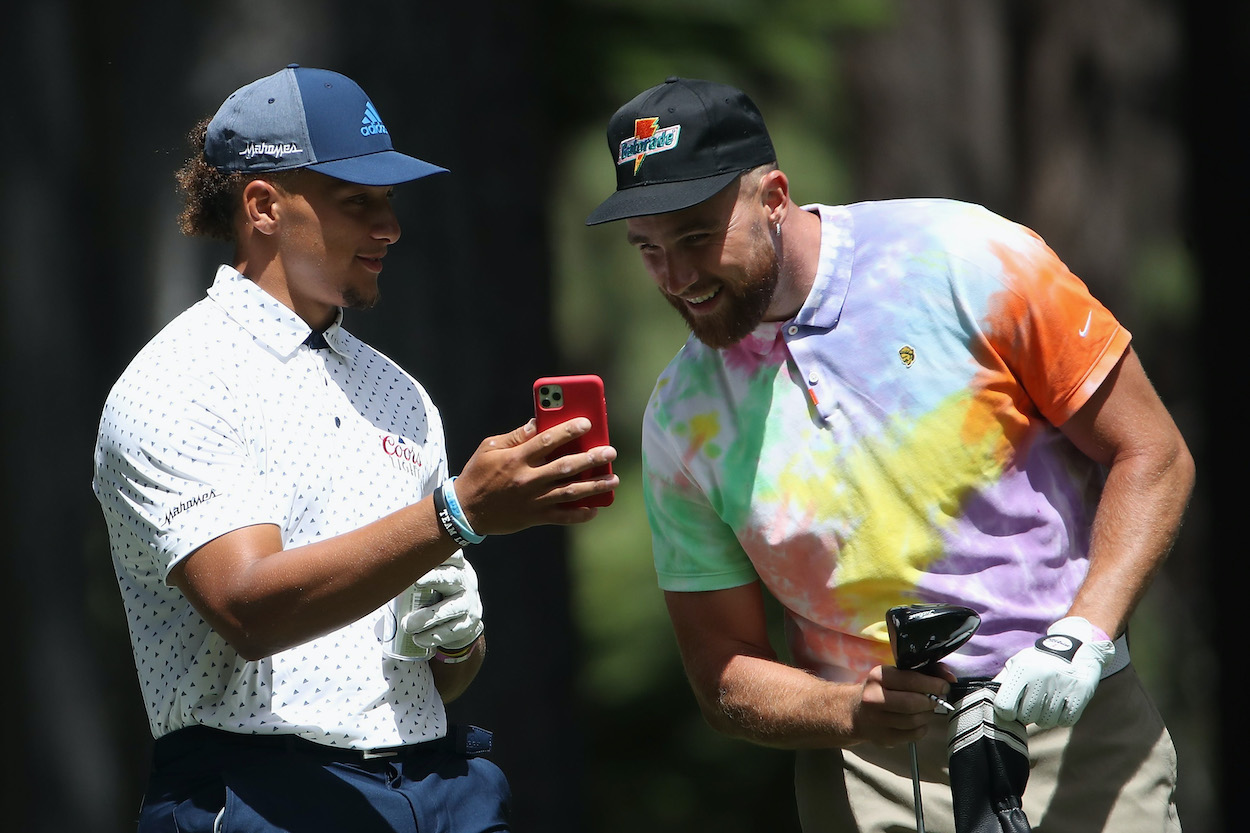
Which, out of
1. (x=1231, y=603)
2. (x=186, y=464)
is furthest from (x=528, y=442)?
(x=1231, y=603)

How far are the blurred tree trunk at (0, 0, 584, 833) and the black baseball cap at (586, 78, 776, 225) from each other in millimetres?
1820

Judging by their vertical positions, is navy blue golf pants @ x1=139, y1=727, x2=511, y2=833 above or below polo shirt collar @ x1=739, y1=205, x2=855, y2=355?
below

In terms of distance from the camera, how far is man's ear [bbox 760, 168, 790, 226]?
3061mm

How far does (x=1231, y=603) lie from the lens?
21.5 ft

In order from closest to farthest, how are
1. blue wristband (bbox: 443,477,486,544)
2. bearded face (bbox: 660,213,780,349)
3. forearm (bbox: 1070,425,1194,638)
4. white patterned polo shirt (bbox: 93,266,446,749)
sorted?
blue wristband (bbox: 443,477,486,544) → white patterned polo shirt (bbox: 93,266,446,749) → forearm (bbox: 1070,425,1194,638) → bearded face (bbox: 660,213,780,349)

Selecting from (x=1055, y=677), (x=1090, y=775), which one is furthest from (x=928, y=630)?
(x=1090, y=775)

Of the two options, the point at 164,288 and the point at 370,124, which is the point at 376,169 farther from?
the point at 164,288

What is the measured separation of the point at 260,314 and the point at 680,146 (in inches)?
37.1

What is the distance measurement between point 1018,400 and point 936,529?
0.33 metres

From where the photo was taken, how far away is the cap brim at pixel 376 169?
9.38ft

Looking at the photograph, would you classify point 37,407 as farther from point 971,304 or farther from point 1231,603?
point 1231,603

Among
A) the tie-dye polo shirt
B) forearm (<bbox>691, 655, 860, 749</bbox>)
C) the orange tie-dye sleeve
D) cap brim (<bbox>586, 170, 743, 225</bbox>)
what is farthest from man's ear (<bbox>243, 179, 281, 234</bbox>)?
the orange tie-dye sleeve

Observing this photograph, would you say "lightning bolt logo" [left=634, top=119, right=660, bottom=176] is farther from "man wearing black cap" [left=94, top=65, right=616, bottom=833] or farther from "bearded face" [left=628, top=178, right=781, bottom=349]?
"man wearing black cap" [left=94, top=65, right=616, bottom=833]

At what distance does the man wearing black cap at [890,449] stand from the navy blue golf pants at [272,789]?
2.63 feet
